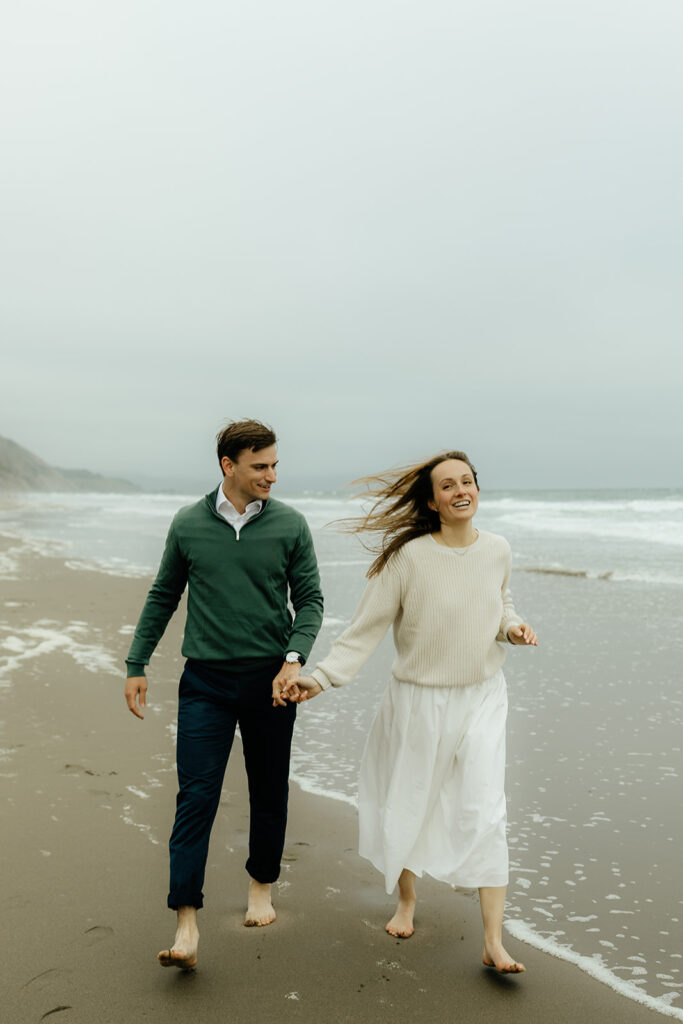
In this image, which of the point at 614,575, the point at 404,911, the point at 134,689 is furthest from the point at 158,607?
Answer: the point at 614,575

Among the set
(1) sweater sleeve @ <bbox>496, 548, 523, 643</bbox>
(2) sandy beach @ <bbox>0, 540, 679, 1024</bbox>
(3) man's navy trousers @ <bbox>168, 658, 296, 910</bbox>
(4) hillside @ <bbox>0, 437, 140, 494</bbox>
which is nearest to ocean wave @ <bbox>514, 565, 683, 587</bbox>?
(2) sandy beach @ <bbox>0, 540, 679, 1024</bbox>

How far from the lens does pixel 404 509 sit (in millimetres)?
3689

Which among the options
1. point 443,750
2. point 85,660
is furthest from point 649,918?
point 85,660

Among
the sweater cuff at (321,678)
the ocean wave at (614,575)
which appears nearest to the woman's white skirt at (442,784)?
the sweater cuff at (321,678)

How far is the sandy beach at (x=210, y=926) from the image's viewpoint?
285 cm

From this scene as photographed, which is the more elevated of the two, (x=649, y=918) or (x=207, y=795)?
(x=207, y=795)

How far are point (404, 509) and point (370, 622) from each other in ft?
1.75

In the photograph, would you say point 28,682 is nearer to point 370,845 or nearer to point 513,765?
Answer: point 513,765

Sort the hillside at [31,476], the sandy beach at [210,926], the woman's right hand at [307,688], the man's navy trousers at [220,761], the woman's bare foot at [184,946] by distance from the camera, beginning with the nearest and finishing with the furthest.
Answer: the sandy beach at [210,926], the woman's bare foot at [184,946], the man's navy trousers at [220,761], the woman's right hand at [307,688], the hillside at [31,476]

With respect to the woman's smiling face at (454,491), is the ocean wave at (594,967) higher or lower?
lower

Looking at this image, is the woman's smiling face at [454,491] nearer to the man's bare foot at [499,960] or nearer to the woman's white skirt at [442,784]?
the woman's white skirt at [442,784]

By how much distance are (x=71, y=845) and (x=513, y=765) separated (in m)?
2.65

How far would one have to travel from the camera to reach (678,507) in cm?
4272

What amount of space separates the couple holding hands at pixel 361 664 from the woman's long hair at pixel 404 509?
0.7 inches
